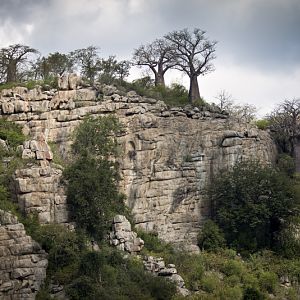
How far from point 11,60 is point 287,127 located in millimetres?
17137

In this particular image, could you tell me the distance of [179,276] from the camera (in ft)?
93.5

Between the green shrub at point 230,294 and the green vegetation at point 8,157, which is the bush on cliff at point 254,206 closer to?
the green shrub at point 230,294

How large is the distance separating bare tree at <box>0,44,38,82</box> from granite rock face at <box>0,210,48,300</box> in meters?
13.9

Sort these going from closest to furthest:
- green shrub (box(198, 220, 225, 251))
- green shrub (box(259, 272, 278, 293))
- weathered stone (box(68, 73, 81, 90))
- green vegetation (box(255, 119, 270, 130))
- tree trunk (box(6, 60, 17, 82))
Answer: green shrub (box(259, 272, 278, 293)) < green shrub (box(198, 220, 225, 251)) < weathered stone (box(68, 73, 81, 90)) < tree trunk (box(6, 60, 17, 82)) < green vegetation (box(255, 119, 270, 130))

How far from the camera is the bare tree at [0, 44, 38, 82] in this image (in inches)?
1542

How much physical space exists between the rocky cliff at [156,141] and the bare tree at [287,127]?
176 cm

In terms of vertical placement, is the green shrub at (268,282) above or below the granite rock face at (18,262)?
below

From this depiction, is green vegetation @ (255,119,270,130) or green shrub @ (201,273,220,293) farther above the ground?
green vegetation @ (255,119,270,130)

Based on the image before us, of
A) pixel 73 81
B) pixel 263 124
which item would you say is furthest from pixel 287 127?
Answer: pixel 73 81

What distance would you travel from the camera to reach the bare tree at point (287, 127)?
125 feet

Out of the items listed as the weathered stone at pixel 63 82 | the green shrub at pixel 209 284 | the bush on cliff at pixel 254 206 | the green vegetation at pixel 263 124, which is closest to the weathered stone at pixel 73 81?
the weathered stone at pixel 63 82

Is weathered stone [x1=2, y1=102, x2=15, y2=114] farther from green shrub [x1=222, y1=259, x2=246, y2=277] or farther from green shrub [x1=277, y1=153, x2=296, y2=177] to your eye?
green shrub [x1=277, y1=153, x2=296, y2=177]

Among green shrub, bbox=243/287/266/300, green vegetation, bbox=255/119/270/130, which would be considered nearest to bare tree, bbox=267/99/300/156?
green vegetation, bbox=255/119/270/130

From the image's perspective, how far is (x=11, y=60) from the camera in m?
39.5
